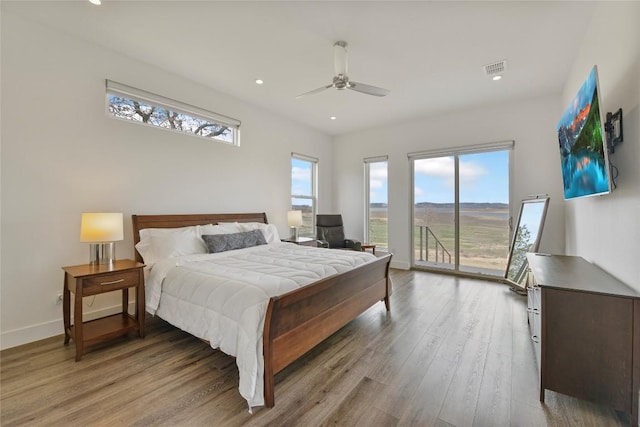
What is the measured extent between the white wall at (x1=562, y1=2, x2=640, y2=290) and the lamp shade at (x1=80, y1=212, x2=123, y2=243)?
3.97 m

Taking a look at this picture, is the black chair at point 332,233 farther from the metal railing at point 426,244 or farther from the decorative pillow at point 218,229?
the decorative pillow at point 218,229

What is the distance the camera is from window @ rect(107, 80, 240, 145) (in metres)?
3.08

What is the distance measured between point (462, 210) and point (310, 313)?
3.94m

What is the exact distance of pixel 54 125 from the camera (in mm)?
2635

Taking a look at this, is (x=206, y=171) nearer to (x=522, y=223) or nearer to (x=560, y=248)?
(x=522, y=223)

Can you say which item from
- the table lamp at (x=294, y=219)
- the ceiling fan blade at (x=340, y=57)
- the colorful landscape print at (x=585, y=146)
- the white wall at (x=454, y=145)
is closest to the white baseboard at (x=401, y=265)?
the white wall at (x=454, y=145)

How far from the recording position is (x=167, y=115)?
11.6ft

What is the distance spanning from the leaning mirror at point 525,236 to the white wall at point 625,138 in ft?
3.96

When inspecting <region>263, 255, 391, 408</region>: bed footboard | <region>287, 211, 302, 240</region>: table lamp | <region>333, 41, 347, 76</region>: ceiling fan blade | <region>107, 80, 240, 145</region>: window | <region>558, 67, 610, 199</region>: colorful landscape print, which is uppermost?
<region>333, 41, 347, 76</region>: ceiling fan blade

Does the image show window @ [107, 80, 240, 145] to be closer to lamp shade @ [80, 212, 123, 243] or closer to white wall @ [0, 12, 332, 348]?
white wall @ [0, 12, 332, 348]

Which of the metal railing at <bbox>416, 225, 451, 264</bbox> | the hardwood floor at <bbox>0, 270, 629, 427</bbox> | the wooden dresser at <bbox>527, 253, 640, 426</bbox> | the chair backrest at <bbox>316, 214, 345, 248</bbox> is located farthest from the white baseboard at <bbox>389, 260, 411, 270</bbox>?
the wooden dresser at <bbox>527, 253, 640, 426</bbox>

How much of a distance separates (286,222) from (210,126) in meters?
2.14

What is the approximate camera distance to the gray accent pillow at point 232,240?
10.6 ft

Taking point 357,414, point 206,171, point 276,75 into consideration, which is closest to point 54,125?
point 206,171
